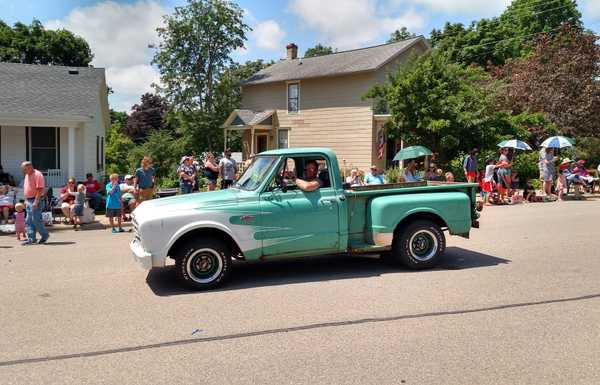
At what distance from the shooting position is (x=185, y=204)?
7020mm

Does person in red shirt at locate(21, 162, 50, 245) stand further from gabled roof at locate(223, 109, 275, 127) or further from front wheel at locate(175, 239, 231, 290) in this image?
gabled roof at locate(223, 109, 275, 127)

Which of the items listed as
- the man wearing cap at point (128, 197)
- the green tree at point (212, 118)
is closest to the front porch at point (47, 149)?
the man wearing cap at point (128, 197)

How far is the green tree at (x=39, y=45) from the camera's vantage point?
138ft

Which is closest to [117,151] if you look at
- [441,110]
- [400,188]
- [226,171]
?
[226,171]

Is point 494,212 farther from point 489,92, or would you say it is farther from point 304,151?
point 489,92

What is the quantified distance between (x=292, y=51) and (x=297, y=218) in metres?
30.0

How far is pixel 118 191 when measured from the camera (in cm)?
1272

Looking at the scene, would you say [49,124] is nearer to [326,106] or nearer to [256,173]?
[256,173]

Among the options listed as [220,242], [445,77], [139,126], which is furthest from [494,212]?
[139,126]

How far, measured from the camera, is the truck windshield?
24.5 ft

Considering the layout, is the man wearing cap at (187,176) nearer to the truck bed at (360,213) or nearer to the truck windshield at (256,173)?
the truck windshield at (256,173)

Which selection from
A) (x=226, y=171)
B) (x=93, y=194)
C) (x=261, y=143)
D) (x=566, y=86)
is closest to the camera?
(x=93, y=194)

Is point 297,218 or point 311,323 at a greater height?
point 297,218

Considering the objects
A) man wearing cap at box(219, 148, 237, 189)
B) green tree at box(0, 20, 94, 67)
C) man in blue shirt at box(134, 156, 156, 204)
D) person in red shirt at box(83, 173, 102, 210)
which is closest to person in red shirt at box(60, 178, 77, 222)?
person in red shirt at box(83, 173, 102, 210)
